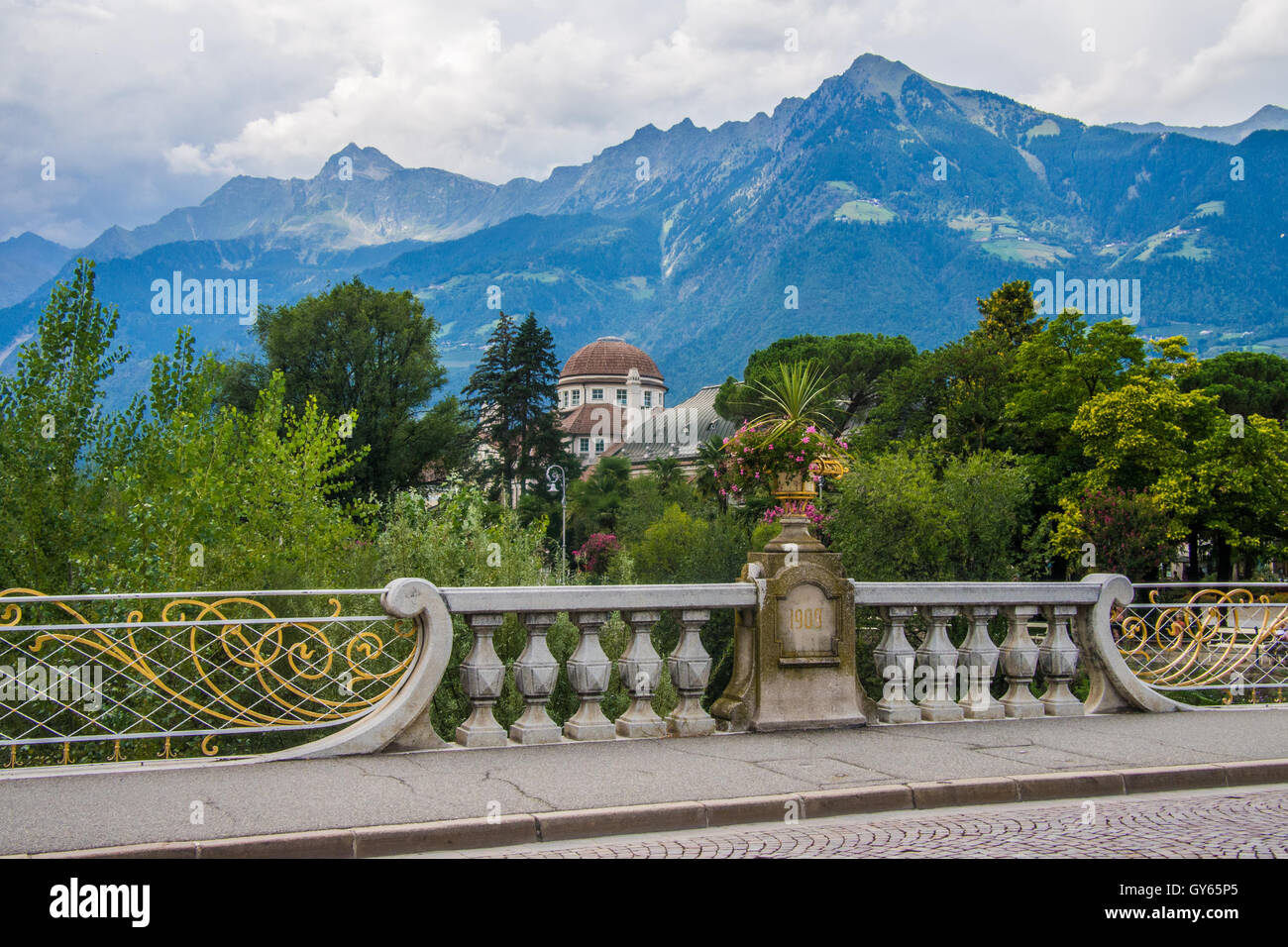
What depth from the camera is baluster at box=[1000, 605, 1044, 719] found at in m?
10.0

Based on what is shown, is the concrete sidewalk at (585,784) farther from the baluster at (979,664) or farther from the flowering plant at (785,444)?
the flowering plant at (785,444)

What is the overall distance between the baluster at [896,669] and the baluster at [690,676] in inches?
63.4

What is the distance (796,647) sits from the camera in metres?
9.12

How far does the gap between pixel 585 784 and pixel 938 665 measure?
3.79 meters

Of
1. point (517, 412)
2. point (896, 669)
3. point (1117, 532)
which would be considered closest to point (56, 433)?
point (896, 669)

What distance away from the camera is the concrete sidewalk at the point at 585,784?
20.2 ft

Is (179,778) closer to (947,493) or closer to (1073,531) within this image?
(947,493)

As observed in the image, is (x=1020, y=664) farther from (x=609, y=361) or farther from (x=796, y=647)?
(x=609, y=361)

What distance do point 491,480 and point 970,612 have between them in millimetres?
65917

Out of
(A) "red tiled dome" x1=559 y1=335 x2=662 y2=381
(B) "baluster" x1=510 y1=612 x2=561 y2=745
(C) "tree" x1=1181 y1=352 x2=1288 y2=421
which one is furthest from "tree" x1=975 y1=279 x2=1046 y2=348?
(A) "red tiled dome" x1=559 y1=335 x2=662 y2=381

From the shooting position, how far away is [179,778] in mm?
7375

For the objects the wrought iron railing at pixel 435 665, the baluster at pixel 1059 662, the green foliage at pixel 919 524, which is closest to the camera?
the wrought iron railing at pixel 435 665

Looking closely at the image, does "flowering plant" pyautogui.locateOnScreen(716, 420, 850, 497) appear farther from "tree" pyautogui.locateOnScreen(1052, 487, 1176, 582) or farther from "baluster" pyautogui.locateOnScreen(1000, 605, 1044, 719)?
"tree" pyautogui.locateOnScreen(1052, 487, 1176, 582)

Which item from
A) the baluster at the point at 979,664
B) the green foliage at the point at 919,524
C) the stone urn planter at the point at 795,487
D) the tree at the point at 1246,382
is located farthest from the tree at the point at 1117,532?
the stone urn planter at the point at 795,487
